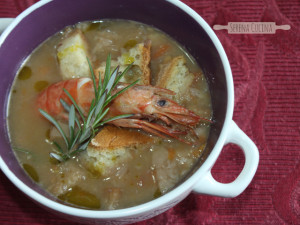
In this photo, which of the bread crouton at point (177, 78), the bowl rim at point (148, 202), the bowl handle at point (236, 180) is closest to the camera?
the bowl rim at point (148, 202)

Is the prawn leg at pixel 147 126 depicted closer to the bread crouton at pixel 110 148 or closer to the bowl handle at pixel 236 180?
the bread crouton at pixel 110 148

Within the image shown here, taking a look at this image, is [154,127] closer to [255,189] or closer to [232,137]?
[232,137]

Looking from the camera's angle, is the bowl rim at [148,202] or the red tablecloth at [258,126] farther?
the red tablecloth at [258,126]

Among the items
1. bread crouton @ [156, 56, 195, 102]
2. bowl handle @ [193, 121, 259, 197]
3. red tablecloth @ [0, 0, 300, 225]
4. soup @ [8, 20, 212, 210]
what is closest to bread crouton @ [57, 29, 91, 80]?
soup @ [8, 20, 212, 210]

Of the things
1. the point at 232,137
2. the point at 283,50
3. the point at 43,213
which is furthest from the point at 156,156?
the point at 283,50

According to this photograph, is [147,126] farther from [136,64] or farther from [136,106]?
[136,64]

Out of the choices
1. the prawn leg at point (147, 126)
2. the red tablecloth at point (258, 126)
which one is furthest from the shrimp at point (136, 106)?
the red tablecloth at point (258, 126)

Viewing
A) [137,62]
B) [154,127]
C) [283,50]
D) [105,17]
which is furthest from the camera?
[283,50]
